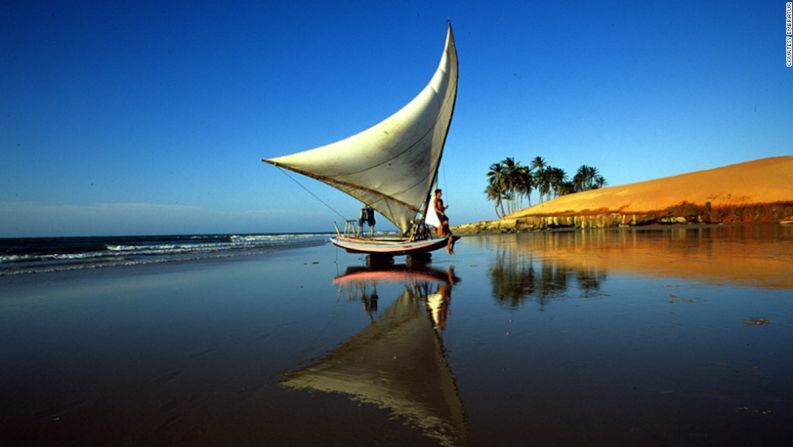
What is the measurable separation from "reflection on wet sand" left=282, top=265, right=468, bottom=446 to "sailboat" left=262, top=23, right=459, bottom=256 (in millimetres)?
10255

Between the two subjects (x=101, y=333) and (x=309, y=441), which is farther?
(x=101, y=333)

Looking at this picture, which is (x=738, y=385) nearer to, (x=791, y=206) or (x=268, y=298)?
(x=268, y=298)

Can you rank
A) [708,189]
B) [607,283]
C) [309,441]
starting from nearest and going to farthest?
[309,441] → [607,283] → [708,189]

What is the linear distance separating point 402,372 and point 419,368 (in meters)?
0.22

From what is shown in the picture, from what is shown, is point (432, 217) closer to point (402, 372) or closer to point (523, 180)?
point (402, 372)

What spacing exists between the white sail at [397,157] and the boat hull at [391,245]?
251 cm

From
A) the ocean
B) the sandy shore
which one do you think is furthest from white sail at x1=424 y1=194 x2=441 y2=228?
the sandy shore

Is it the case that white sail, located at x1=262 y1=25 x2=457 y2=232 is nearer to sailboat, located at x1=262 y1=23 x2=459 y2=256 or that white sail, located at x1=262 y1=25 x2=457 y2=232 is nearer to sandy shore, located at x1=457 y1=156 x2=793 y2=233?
sailboat, located at x1=262 y1=23 x2=459 y2=256

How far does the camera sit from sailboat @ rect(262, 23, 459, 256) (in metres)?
17.6

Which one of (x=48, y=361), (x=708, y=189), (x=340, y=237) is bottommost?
(x=48, y=361)

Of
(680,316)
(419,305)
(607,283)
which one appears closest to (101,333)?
(419,305)

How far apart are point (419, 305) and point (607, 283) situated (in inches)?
198

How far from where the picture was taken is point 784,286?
7973 millimetres

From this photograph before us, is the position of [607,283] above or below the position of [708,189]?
below
